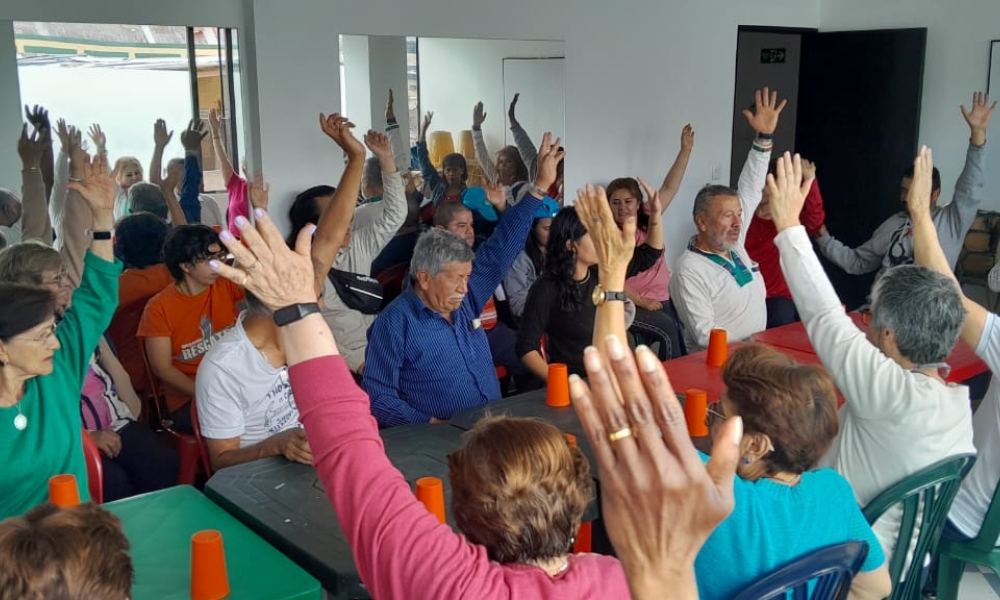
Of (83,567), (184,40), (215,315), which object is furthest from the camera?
(184,40)

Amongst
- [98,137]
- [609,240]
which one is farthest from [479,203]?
[609,240]

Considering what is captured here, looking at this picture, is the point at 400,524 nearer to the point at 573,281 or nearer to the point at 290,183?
the point at 573,281

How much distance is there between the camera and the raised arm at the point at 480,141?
18.1 ft

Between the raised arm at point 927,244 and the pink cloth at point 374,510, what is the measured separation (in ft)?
6.13

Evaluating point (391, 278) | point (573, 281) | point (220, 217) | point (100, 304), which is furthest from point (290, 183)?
point (100, 304)

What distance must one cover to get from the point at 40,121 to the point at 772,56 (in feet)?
17.4

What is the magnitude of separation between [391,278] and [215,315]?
1.31m

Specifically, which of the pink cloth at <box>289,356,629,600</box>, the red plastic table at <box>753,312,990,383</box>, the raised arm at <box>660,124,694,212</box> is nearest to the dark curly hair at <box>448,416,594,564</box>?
the pink cloth at <box>289,356,629,600</box>

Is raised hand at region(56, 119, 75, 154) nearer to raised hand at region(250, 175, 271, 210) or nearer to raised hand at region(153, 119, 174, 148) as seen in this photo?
raised hand at region(153, 119, 174, 148)

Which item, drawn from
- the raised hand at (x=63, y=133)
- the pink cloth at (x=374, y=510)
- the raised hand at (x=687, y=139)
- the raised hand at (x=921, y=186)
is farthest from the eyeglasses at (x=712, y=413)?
the raised hand at (x=687, y=139)

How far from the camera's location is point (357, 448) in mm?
1127

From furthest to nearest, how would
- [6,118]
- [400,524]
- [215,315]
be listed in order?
[6,118] → [215,315] → [400,524]

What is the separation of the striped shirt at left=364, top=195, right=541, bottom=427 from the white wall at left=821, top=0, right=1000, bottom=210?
4.91 metres

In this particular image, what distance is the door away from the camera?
263 inches
